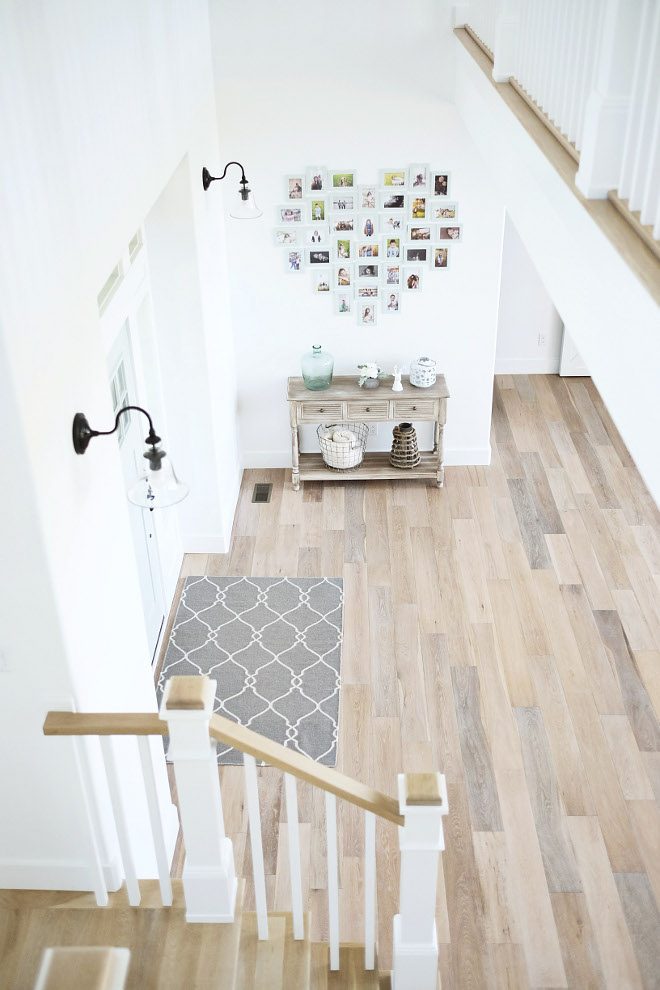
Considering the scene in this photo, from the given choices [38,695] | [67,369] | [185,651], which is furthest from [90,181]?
[185,651]

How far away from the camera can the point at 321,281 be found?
19.8 ft

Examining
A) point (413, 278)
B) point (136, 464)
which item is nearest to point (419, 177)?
point (413, 278)

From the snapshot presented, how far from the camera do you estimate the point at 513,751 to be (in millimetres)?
4371

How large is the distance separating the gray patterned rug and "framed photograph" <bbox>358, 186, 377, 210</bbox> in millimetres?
2363

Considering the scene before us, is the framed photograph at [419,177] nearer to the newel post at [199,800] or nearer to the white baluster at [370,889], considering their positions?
the newel post at [199,800]

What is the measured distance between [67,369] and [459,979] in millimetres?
A: 2623

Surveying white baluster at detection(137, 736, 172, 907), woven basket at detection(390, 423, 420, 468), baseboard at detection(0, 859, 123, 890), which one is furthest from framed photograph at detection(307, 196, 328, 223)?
baseboard at detection(0, 859, 123, 890)

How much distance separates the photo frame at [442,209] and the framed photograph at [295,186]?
829 millimetres

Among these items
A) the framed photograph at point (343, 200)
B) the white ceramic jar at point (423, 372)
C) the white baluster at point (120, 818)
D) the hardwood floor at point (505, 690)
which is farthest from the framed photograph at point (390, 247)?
the white baluster at point (120, 818)

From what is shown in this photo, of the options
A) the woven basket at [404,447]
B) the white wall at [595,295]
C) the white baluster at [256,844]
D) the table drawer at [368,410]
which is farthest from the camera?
the woven basket at [404,447]

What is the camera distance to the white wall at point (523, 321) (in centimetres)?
743

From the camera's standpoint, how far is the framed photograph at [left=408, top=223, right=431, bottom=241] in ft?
19.3

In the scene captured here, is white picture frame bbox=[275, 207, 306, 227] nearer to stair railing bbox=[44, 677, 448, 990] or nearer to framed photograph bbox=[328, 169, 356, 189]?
framed photograph bbox=[328, 169, 356, 189]

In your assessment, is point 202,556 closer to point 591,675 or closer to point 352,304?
point 352,304
